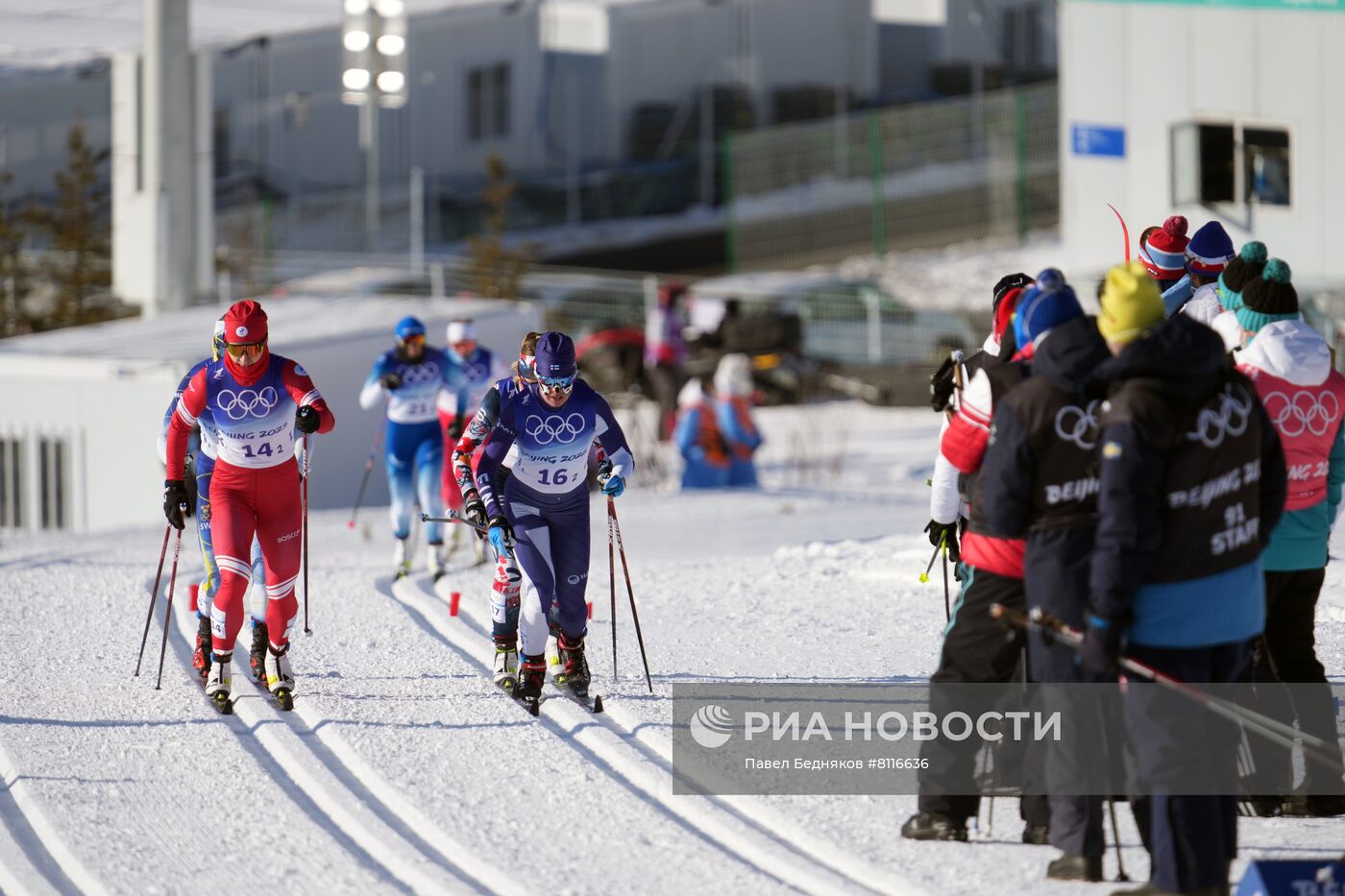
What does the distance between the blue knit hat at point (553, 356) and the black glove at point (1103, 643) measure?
3407 mm

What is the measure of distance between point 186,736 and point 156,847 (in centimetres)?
151

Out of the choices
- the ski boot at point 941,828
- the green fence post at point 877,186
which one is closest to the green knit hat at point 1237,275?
the ski boot at point 941,828

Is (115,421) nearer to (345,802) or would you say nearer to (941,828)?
(345,802)

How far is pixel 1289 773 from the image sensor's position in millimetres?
7023

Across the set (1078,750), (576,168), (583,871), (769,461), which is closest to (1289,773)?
(1078,750)

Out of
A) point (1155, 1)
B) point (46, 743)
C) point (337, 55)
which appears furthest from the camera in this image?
point (337, 55)

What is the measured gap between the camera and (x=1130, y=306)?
19.1ft

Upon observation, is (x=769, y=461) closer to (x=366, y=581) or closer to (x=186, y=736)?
(x=366, y=581)

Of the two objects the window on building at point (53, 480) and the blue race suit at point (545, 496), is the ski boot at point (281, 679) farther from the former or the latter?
the window on building at point (53, 480)

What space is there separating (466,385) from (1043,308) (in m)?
7.51

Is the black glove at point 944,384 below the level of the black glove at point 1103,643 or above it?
above

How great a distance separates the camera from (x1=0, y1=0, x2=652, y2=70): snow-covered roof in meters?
22.8

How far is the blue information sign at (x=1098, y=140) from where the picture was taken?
77.5 ft

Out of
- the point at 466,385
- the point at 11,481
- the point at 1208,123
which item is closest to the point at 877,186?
the point at 1208,123
